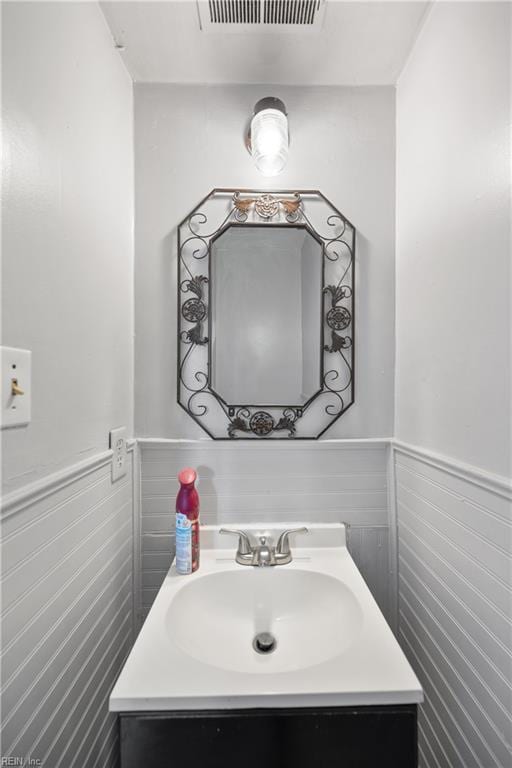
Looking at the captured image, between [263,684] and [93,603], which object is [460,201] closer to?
[263,684]

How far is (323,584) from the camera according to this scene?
0.95m

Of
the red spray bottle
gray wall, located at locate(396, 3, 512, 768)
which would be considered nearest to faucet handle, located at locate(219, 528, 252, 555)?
the red spray bottle

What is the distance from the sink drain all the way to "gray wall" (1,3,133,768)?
1.13 ft

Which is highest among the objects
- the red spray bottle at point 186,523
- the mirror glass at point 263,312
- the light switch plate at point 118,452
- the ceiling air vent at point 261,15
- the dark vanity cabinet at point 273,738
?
the ceiling air vent at point 261,15

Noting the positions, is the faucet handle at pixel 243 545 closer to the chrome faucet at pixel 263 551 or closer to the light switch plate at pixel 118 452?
the chrome faucet at pixel 263 551

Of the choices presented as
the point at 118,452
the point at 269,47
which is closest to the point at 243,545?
the point at 118,452

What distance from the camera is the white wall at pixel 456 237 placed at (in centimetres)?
66

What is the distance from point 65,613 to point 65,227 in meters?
0.71

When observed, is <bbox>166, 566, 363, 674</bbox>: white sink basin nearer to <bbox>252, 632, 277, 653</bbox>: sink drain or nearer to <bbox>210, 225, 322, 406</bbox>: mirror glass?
<bbox>252, 632, 277, 653</bbox>: sink drain

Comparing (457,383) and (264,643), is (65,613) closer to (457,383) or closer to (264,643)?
(264,643)

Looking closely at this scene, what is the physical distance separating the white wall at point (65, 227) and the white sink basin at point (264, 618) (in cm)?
43

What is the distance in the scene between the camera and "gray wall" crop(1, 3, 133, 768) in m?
0.57

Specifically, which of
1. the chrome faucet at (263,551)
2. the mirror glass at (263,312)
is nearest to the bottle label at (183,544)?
the chrome faucet at (263,551)

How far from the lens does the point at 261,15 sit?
0.90 metres
